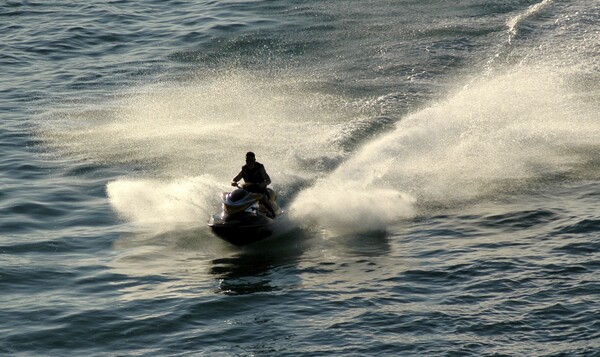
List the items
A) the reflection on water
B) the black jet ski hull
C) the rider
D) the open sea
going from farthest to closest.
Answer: the rider
the black jet ski hull
the reflection on water
the open sea

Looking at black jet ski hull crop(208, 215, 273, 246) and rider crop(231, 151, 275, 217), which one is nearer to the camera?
black jet ski hull crop(208, 215, 273, 246)

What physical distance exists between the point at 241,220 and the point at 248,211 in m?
0.33

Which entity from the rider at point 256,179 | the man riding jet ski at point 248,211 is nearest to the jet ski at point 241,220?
the man riding jet ski at point 248,211

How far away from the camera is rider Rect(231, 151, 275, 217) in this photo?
2225 centimetres

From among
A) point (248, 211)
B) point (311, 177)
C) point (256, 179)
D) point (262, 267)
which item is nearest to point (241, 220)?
point (248, 211)

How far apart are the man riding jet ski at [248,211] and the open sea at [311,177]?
391 mm

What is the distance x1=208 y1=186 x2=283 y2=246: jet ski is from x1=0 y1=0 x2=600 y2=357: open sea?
0.33 m

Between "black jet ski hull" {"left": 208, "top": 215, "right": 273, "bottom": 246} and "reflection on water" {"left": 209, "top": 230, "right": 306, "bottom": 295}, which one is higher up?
"black jet ski hull" {"left": 208, "top": 215, "right": 273, "bottom": 246}

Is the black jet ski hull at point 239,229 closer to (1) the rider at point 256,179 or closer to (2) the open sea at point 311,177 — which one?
(2) the open sea at point 311,177

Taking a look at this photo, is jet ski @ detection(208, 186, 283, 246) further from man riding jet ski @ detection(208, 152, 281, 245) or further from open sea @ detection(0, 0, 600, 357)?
open sea @ detection(0, 0, 600, 357)

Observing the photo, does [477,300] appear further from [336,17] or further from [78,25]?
[78,25]

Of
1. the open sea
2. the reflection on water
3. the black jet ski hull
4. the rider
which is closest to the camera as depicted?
the open sea

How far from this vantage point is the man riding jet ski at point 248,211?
836 inches

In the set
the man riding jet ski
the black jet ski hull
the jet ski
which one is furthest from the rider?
the black jet ski hull
